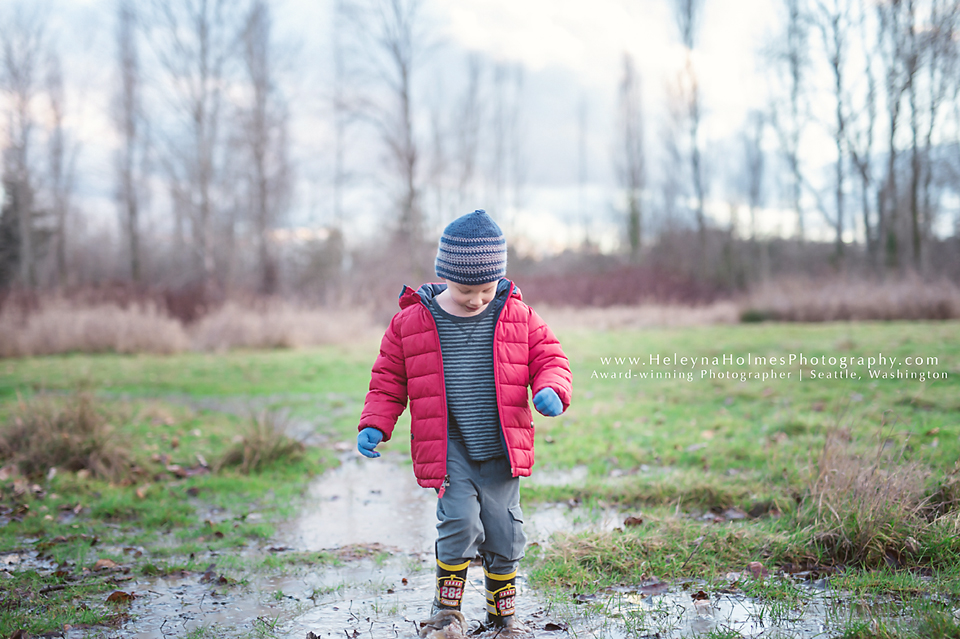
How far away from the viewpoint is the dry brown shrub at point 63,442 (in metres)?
5.46

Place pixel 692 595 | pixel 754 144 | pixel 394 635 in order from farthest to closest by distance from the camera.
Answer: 1. pixel 754 144
2. pixel 692 595
3. pixel 394 635

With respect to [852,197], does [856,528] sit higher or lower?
lower

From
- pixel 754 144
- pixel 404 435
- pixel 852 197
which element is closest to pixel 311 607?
pixel 404 435

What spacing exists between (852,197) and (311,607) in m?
29.3

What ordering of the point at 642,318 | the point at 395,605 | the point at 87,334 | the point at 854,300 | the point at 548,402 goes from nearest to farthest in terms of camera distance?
1. the point at 548,402
2. the point at 395,605
3. the point at 87,334
4. the point at 854,300
5. the point at 642,318

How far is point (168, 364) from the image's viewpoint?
13398mm

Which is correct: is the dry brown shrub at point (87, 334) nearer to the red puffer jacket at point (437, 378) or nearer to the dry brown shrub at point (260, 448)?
the dry brown shrub at point (260, 448)

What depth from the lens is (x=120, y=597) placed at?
321cm

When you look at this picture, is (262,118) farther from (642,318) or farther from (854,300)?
(854,300)

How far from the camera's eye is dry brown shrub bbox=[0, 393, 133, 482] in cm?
546

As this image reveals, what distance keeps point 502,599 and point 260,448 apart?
376 cm

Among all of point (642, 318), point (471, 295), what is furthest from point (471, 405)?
point (642, 318)

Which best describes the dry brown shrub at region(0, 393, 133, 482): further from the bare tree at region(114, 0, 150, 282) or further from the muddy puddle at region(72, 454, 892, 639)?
the bare tree at region(114, 0, 150, 282)

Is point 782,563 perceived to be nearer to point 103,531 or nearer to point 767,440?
point 767,440
